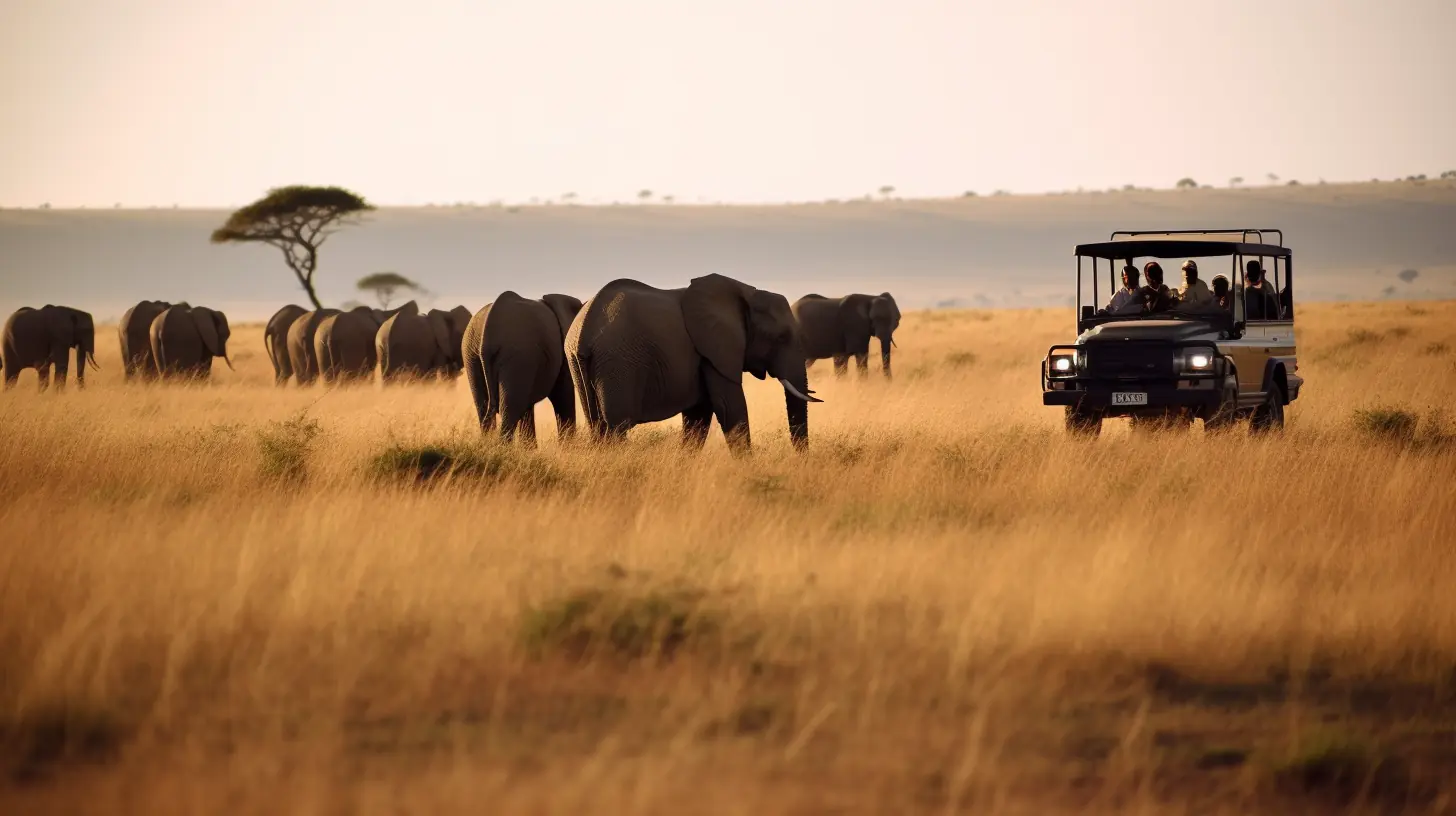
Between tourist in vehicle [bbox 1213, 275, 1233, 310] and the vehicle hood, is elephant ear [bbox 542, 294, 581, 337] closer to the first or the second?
the vehicle hood

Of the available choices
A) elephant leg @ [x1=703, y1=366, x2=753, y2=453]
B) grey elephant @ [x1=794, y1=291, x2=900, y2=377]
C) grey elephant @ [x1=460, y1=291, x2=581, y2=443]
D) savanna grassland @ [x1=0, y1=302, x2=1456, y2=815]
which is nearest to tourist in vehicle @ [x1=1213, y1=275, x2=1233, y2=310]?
savanna grassland @ [x1=0, y1=302, x2=1456, y2=815]

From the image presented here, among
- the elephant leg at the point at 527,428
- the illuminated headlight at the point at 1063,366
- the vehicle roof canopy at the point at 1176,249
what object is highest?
the vehicle roof canopy at the point at 1176,249

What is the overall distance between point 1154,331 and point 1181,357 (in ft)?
1.85

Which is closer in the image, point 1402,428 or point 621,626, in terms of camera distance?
A: point 621,626

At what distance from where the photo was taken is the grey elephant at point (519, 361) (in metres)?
17.2

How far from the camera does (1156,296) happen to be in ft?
56.6

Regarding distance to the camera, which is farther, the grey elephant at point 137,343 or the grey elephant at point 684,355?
the grey elephant at point 137,343

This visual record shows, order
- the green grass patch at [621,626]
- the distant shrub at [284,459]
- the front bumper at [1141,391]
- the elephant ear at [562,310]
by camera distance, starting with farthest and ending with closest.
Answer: the elephant ear at [562,310], the front bumper at [1141,391], the distant shrub at [284,459], the green grass patch at [621,626]

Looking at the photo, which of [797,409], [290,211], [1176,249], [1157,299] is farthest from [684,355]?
[290,211]

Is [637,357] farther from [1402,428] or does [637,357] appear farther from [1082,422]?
[1402,428]

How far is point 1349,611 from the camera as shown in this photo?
8.19 meters

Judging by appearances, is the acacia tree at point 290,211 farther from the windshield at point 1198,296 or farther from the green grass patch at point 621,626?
the green grass patch at point 621,626

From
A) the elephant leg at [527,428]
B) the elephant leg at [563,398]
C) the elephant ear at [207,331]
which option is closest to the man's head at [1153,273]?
the elephant leg at [563,398]

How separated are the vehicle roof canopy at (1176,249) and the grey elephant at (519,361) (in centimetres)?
565
